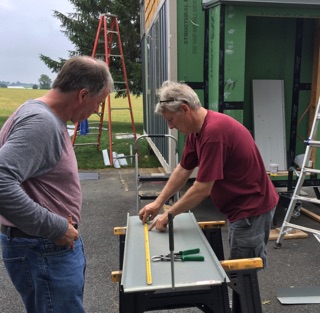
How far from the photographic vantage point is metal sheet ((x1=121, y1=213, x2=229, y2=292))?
1.53 meters

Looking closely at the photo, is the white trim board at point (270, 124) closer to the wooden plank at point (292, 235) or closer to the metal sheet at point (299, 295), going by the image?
the wooden plank at point (292, 235)

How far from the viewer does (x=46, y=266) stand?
5.24 feet

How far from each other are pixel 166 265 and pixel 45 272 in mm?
563

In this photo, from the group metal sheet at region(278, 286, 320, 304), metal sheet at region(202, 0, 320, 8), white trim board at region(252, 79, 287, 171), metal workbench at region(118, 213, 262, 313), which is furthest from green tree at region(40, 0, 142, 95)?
metal workbench at region(118, 213, 262, 313)

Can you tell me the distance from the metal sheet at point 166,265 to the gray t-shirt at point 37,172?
40cm

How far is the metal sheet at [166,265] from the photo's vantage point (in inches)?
60.3

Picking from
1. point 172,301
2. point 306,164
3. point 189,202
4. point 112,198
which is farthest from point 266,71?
point 172,301

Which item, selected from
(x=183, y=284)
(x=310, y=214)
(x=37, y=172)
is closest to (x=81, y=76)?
(x=37, y=172)

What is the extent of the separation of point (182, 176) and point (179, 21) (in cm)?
286

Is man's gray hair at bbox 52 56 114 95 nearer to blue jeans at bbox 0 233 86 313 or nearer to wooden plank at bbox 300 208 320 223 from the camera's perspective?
blue jeans at bbox 0 233 86 313

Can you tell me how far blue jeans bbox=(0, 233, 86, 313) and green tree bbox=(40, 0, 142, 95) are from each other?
13641mm

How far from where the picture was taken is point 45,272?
5.24 ft

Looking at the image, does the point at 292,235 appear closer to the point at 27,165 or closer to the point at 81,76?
the point at 81,76

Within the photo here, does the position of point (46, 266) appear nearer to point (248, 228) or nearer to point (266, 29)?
point (248, 228)
